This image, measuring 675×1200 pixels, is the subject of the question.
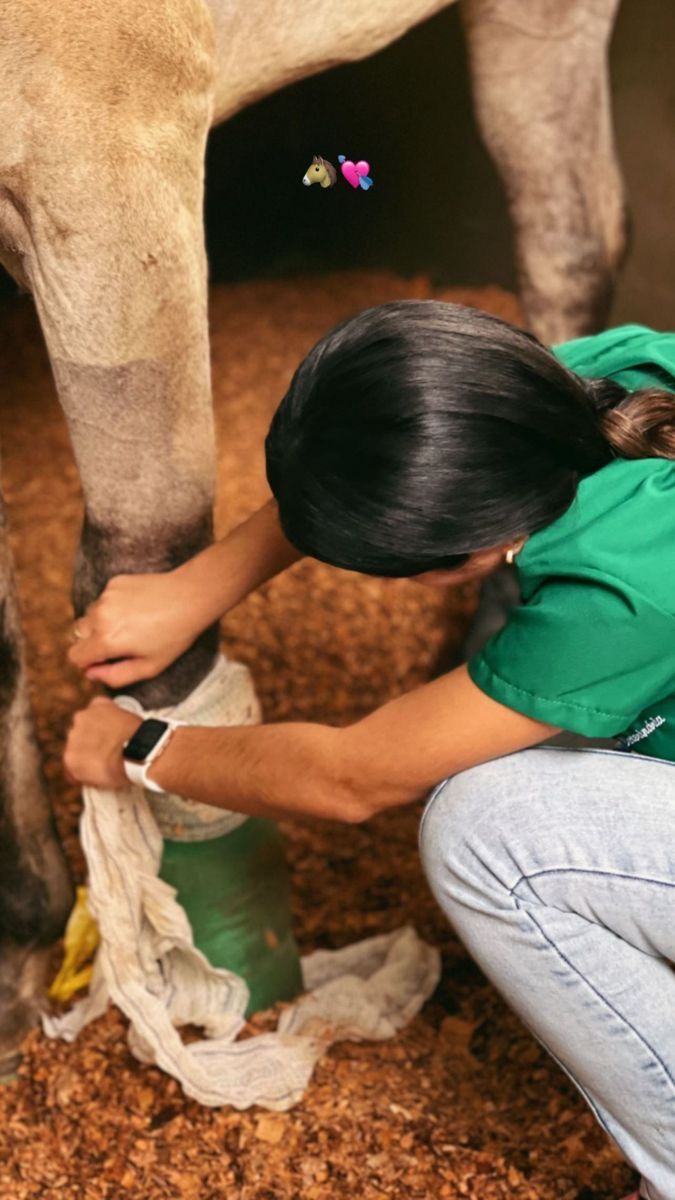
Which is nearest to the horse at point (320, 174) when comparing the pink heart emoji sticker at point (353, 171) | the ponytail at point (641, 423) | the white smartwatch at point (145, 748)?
the pink heart emoji sticker at point (353, 171)

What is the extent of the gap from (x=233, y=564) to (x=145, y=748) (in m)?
0.21

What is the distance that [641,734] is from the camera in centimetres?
131

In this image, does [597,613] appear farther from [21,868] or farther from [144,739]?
[21,868]

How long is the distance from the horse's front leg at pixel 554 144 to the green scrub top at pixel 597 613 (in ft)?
3.73

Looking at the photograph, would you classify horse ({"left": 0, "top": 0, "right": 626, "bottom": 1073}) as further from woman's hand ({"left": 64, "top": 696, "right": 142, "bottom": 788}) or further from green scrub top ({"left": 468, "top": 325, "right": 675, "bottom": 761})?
green scrub top ({"left": 468, "top": 325, "right": 675, "bottom": 761})

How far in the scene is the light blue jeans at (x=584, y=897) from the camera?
125cm

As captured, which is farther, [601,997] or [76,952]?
[76,952]

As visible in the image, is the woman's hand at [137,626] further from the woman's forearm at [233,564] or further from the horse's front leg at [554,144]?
the horse's front leg at [554,144]

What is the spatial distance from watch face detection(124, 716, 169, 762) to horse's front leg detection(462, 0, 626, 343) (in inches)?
46.9

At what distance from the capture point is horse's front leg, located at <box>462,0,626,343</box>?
6.99 ft

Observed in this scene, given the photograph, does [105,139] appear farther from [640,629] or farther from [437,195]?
[437,195]

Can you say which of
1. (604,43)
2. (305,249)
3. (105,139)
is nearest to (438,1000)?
(105,139)

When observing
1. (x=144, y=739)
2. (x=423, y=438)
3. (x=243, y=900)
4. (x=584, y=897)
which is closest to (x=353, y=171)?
(x=423, y=438)

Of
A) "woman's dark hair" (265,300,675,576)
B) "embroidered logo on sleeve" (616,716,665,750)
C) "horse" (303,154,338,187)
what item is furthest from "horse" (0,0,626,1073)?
"embroidered logo on sleeve" (616,716,665,750)
